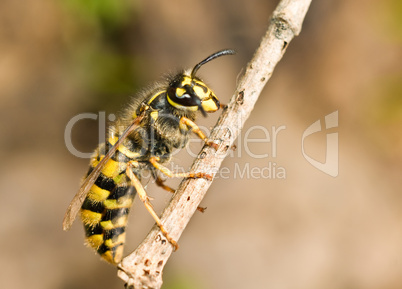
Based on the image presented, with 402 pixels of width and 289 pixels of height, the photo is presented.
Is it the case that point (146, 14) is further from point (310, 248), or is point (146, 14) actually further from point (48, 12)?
point (310, 248)

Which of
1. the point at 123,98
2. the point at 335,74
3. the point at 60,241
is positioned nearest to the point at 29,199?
the point at 60,241

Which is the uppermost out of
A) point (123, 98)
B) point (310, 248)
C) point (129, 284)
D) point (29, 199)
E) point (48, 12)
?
point (48, 12)

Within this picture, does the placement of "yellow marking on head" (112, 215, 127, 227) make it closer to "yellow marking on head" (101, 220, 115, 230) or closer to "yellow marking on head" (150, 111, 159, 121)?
"yellow marking on head" (101, 220, 115, 230)

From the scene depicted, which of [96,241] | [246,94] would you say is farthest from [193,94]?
[96,241]

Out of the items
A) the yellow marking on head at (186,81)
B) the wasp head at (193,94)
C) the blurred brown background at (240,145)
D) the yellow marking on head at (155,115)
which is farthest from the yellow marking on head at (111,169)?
the blurred brown background at (240,145)

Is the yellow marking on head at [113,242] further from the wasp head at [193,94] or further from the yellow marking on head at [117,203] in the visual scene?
the wasp head at [193,94]
